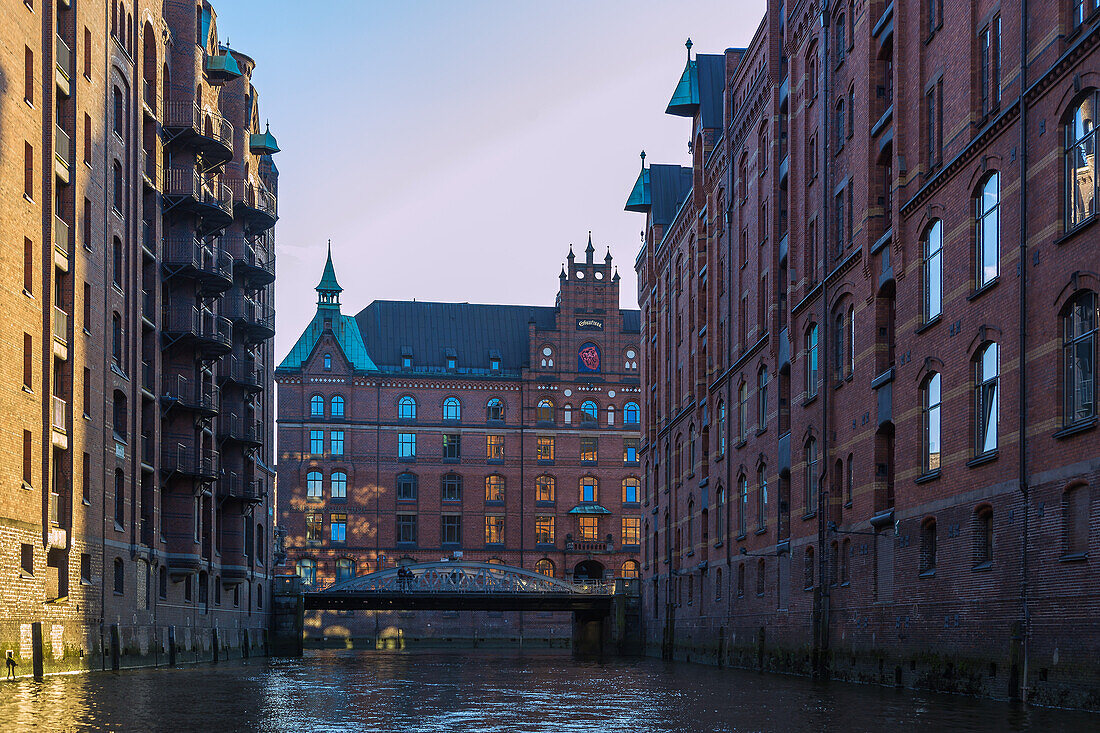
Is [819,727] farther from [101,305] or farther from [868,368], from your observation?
[101,305]

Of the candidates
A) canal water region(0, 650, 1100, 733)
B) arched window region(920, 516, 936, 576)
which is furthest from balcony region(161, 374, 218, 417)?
arched window region(920, 516, 936, 576)

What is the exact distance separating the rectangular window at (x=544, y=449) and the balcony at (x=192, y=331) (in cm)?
4649

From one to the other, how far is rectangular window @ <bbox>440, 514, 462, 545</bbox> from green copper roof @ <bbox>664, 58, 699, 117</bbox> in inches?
1504

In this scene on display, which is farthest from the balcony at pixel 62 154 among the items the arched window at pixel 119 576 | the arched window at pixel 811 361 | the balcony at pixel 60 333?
the arched window at pixel 811 361

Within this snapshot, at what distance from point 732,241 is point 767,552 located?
12.9 metres

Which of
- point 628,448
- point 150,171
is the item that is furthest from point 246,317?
point 628,448

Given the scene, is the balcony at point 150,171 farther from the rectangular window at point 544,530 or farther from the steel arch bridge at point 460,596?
the rectangular window at point 544,530

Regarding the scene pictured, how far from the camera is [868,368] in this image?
34562mm

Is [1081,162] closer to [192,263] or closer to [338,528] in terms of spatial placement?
[192,263]

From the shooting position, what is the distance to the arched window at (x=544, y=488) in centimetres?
9256

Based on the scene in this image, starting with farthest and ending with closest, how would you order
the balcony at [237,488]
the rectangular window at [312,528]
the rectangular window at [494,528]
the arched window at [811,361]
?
the rectangular window at [494,528]
the rectangular window at [312,528]
the balcony at [237,488]
the arched window at [811,361]

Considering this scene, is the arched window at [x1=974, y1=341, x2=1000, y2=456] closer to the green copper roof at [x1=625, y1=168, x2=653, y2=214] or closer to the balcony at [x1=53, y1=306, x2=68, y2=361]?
the balcony at [x1=53, y1=306, x2=68, y2=361]

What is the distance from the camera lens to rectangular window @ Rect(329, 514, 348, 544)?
89938mm

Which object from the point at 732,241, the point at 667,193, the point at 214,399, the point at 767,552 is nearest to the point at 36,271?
the point at 214,399
